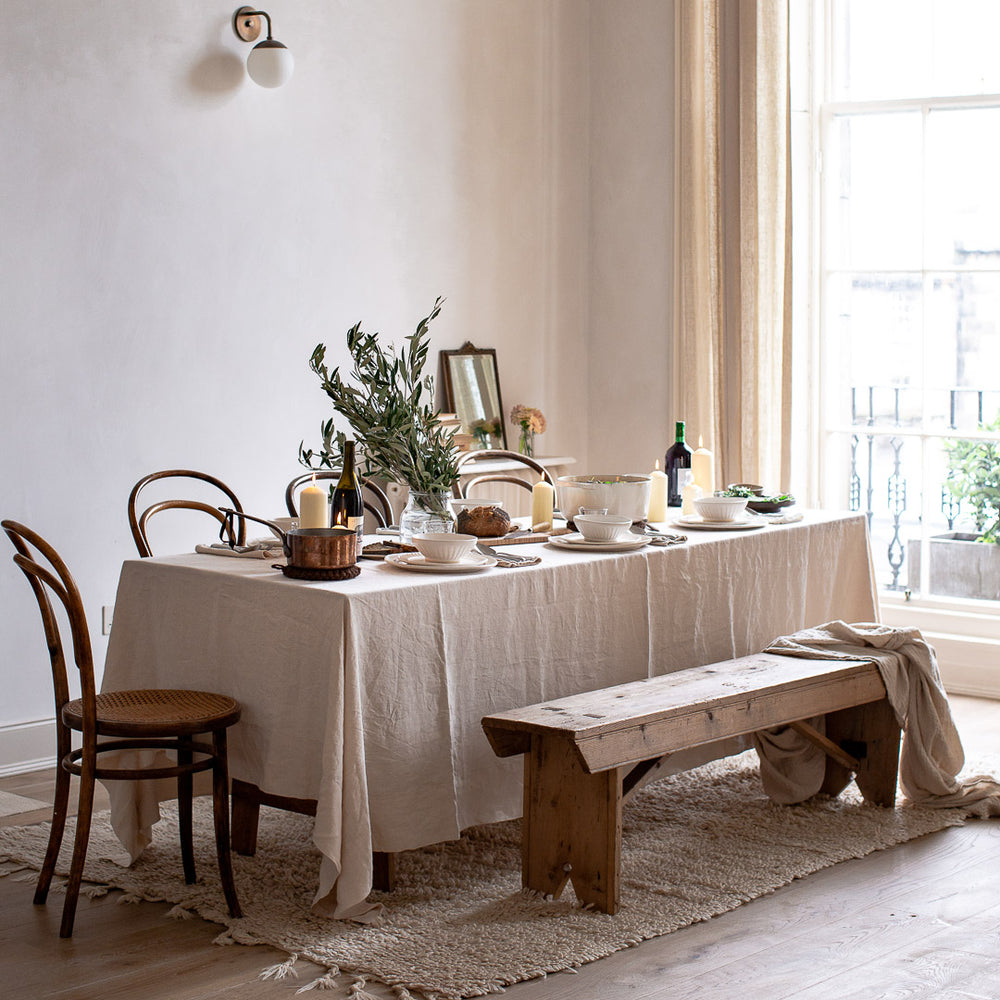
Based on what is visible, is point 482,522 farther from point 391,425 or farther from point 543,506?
point 391,425

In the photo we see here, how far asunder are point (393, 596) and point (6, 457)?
1692 millimetres

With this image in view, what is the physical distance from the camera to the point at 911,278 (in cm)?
529

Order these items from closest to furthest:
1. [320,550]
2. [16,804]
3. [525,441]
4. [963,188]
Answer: [320,550]
[16,804]
[963,188]
[525,441]

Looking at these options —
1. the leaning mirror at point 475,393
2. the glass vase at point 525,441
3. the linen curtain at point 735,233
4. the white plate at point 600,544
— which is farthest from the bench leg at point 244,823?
the linen curtain at point 735,233

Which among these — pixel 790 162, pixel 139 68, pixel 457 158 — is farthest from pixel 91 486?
pixel 790 162

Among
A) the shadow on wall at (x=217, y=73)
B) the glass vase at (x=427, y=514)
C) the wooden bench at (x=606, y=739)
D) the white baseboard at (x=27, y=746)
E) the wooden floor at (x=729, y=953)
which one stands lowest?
the wooden floor at (x=729, y=953)

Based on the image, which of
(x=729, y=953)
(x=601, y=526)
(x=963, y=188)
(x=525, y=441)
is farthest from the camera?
(x=525, y=441)

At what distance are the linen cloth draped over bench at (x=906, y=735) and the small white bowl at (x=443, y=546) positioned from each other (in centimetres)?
101

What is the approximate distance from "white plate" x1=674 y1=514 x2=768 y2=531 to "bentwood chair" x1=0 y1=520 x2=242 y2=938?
1473 millimetres

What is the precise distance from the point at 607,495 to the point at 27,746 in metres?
1.94

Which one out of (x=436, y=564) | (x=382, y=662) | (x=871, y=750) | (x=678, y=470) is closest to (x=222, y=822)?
(x=382, y=662)

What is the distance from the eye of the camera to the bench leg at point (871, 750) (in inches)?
144

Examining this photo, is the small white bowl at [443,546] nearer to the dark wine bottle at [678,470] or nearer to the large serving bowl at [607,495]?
the large serving bowl at [607,495]

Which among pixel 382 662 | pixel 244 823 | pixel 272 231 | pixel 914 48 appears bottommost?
pixel 244 823
